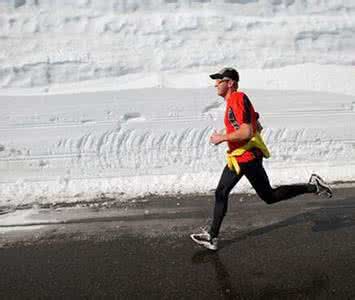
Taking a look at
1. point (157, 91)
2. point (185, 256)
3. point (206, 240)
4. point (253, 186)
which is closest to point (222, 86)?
point (253, 186)

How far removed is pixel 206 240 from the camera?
4.86 m

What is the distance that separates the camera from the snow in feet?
28.6

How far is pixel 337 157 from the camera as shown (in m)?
9.26

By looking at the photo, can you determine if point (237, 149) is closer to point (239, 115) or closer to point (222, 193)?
point (239, 115)

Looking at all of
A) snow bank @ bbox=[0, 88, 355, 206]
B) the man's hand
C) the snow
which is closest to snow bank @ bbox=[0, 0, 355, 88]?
the snow

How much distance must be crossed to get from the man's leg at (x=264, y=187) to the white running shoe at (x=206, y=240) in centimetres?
64

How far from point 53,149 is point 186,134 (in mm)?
2477

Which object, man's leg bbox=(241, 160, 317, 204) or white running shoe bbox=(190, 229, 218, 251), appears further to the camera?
white running shoe bbox=(190, 229, 218, 251)

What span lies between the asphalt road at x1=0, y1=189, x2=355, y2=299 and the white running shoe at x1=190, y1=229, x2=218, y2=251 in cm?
7

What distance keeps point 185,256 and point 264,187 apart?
3.30 feet

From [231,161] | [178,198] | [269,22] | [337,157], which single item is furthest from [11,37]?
[231,161]

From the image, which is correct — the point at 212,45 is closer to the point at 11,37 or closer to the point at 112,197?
the point at 11,37

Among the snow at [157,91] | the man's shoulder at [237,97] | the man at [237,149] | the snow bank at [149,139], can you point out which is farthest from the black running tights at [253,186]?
the snow bank at [149,139]

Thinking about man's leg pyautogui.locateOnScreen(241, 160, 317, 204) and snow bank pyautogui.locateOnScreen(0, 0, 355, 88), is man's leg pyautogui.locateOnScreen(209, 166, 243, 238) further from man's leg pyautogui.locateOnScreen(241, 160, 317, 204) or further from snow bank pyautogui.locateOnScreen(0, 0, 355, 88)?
snow bank pyautogui.locateOnScreen(0, 0, 355, 88)
